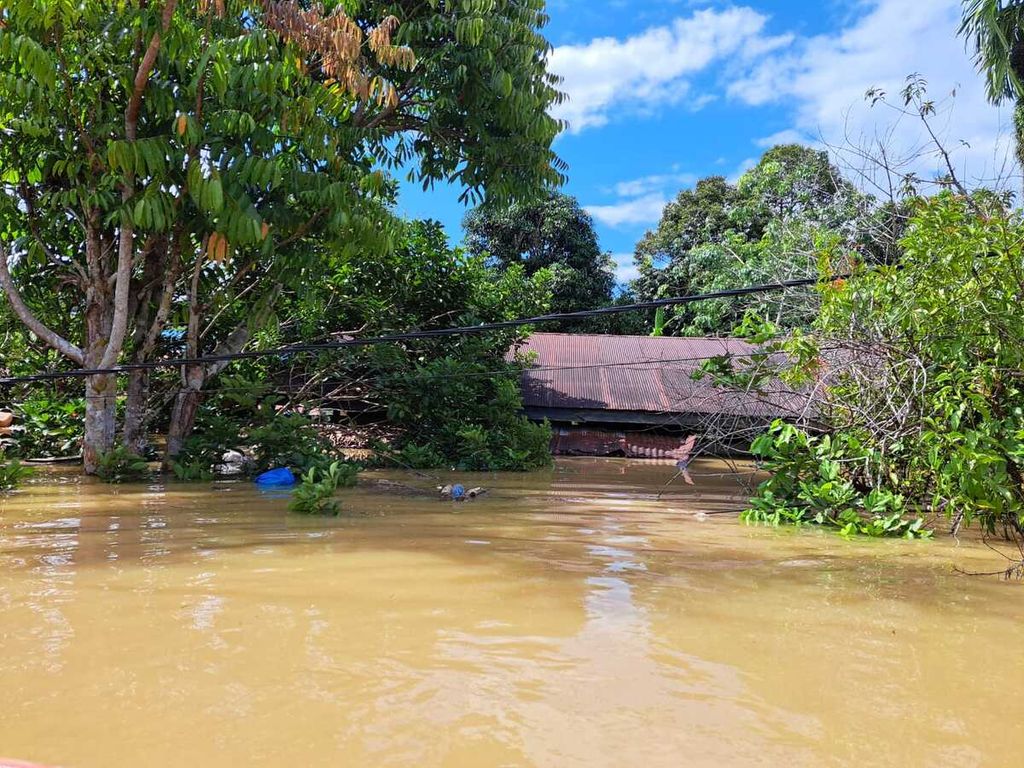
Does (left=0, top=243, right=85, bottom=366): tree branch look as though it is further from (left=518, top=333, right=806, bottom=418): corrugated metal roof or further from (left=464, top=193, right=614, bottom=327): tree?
(left=464, top=193, right=614, bottom=327): tree

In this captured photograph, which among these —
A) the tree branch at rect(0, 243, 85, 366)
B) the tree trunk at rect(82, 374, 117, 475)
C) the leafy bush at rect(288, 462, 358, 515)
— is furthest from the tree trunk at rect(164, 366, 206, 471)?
the leafy bush at rect(288, 462, 358, 515)

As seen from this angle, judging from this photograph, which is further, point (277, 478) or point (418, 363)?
point (418, 363)

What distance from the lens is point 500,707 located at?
8.34 ft

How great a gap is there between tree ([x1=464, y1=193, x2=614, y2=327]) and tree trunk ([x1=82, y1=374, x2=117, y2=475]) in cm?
1501

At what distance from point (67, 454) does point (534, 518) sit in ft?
25.2

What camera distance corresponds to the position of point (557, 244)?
78.1 ft

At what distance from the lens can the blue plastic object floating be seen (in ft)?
Result: 29.4

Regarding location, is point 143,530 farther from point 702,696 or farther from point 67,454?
point 67,454

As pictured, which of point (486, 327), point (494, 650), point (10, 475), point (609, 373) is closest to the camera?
point (494, 650)

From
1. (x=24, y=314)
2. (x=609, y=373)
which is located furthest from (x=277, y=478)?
(x=609, y=373)

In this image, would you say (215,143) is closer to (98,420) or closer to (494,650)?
(98,420)

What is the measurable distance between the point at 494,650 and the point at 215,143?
6.86 metres

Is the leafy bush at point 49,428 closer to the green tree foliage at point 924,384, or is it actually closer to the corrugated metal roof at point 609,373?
the corrugated metal roof at point 609,373

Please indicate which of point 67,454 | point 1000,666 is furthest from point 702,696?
point 67,454
